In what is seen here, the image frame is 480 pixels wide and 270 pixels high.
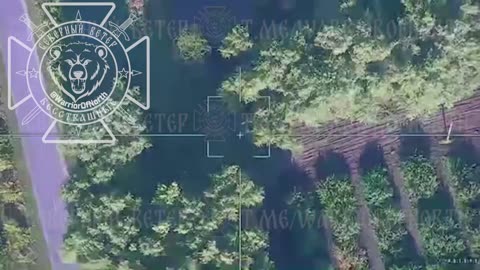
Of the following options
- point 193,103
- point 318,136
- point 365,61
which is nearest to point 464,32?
point 365,61

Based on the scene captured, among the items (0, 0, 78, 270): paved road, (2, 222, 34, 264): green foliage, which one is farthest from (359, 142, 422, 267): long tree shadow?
(2, 222, 34, 264): green foliage

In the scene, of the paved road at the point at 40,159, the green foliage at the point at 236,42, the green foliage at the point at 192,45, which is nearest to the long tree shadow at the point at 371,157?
the green foliage at the point at 236,42

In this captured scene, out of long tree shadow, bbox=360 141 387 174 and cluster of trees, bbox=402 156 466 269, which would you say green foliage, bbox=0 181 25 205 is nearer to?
long tree shadow, bbox=360 141 387 174

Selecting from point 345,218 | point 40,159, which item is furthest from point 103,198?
point 345,218

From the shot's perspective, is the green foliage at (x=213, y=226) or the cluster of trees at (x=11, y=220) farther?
the cluster of trees at (x=11, y=220)

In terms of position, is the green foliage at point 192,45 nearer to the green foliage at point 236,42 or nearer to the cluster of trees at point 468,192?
the green foliage at point 236,42

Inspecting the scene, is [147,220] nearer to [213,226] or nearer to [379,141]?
[213,226]
